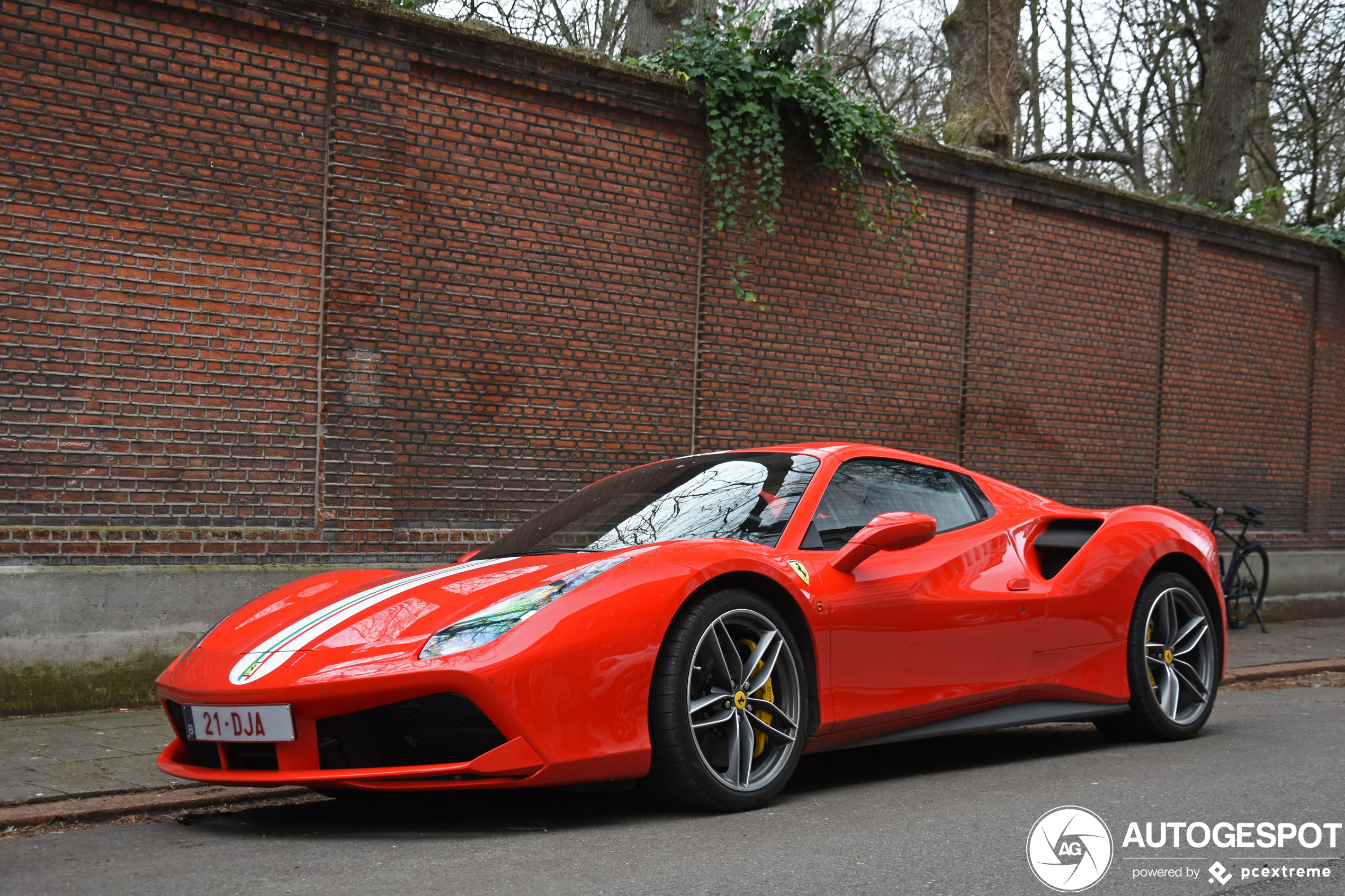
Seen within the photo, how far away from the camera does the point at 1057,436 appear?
40.9 ft

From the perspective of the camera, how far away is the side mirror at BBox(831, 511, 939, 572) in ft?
14.9

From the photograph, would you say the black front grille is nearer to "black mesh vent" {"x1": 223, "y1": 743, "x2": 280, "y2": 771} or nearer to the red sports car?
the red sports car

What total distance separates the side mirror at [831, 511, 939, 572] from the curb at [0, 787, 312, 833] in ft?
7.31

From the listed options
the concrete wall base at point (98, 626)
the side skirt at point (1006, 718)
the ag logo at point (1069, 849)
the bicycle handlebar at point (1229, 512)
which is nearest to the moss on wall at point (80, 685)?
the concrete wall base at point (98, 626)

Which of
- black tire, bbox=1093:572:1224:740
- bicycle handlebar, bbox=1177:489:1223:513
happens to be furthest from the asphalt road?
bicycle handlebar, bbox=1177:489:1223:513

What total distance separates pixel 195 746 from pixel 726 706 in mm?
1737

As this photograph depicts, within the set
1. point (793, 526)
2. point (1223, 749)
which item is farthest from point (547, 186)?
point (1223, 749)

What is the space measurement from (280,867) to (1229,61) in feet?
55.2

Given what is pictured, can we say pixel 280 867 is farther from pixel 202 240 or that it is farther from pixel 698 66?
pixel 698 66

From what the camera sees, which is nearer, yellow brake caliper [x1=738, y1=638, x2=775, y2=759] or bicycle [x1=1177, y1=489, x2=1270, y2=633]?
yellow brake caliper [x1=738, y1=638, x2=775, y2=759]

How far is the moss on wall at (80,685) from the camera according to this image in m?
6.47

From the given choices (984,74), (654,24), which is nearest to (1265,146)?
(984,74)

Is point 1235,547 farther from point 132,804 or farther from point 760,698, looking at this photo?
point 132,804

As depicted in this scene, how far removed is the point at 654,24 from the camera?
12.9 m
